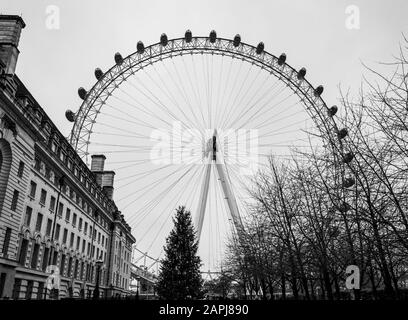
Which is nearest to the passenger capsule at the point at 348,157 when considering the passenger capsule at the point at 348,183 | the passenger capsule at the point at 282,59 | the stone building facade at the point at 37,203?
the passenger capsule at the point at 348,183

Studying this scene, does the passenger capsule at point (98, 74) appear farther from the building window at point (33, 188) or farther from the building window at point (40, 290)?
the building window at point (40, 290)

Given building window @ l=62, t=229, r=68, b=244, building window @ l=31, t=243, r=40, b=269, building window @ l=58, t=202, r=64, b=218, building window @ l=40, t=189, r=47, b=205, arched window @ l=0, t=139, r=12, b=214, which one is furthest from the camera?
building window @ l=62, t=229, r=68, b=244

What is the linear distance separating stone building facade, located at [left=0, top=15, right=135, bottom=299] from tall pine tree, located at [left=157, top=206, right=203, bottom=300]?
11.5 m

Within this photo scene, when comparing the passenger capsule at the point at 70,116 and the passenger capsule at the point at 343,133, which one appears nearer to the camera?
the passenger capsule at the point at 343,133

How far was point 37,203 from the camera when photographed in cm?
3528

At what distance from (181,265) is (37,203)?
919 inches

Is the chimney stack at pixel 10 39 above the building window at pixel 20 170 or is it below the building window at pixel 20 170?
above

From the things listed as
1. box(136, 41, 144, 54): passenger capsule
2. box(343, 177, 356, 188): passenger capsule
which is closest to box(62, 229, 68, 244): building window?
box(136, 41, 144, 54): passenger capsule

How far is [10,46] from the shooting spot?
30.3m

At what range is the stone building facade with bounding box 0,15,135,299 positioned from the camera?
2864 cm

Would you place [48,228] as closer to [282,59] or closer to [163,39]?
[163,39]

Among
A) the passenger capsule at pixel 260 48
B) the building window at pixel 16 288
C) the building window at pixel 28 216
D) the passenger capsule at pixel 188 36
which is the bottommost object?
the building window at pixel 16 288

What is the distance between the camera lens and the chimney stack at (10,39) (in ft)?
97.9

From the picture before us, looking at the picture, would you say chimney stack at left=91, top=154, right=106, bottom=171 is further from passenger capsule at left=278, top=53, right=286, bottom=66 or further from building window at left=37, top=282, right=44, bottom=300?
passenger capsule at left=278, top=53, right=286, bottom=66
